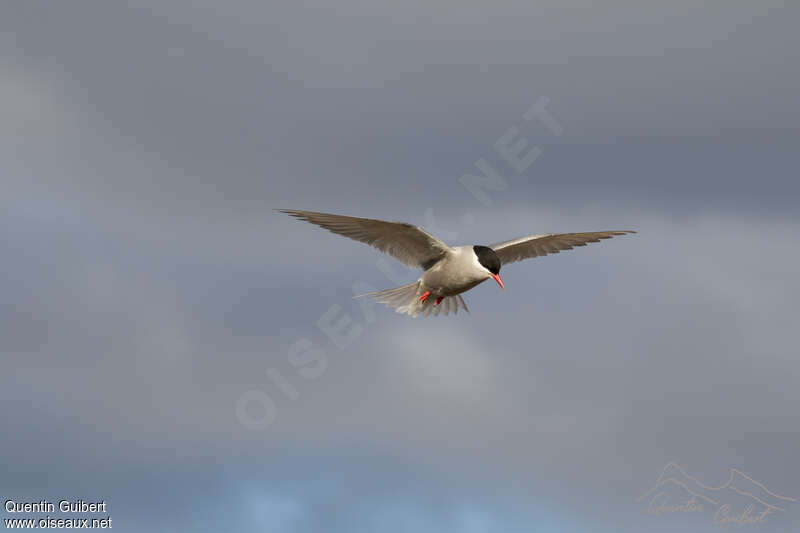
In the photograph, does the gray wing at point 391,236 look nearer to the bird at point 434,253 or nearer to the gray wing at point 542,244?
the bird at point 434,253

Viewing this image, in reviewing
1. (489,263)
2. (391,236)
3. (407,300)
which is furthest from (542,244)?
(391,236)

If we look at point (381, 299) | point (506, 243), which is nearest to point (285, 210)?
point (381, 299)

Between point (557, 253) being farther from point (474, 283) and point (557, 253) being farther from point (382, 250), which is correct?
point (382, 250)

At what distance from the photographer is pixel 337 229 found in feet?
51.5

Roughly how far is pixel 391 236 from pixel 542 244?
3.97 m

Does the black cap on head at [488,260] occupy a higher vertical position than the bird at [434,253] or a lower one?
lower

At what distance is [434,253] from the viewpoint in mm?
16359

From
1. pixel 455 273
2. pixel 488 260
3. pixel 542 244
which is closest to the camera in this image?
pixel 488 260

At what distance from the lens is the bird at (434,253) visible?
1553 centimetres

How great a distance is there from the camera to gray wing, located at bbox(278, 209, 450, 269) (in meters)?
15.2

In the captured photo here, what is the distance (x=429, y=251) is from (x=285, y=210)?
10.5ft

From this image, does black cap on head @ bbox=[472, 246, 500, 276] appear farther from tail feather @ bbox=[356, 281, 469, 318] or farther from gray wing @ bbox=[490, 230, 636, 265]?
tail feather @ bbox=[356, 281, 469, 318]

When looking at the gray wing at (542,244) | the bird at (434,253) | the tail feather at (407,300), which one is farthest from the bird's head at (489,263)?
the tail feather at (407,300)

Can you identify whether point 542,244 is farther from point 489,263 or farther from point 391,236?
point 391,236
